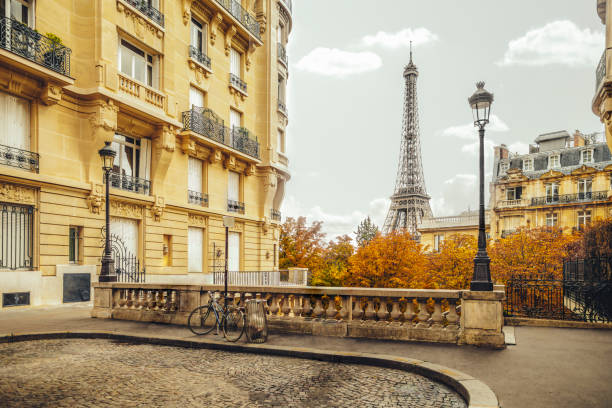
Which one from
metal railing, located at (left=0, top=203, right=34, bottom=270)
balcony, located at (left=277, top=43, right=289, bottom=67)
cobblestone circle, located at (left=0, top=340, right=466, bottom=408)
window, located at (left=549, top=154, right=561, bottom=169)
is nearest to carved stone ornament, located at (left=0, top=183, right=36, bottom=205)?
metal railing, located at (left=0, top=203, right=34, bottom=270)

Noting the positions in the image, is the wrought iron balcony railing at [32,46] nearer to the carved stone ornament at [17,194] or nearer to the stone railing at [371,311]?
the carved stone ornament at [17,194]

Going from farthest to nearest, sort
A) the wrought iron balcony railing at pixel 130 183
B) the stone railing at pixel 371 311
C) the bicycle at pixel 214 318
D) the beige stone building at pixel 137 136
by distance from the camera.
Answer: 1. the wrought iron balcony railing at pixel 130 183
2. the beige stone building at pixel 137 136
3. the bicycle at pixel 214 318
4. the stone railing at pixel 371 311

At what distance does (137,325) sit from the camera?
11156 millimetres

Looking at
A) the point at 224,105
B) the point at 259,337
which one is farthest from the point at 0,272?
the point at 224,105

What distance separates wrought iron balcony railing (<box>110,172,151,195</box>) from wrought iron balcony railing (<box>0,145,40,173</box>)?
3.34 metres

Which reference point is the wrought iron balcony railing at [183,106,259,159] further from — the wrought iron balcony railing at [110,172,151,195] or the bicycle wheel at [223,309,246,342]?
the bicycle wheel at [223,309,246,342]

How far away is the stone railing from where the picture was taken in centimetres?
834

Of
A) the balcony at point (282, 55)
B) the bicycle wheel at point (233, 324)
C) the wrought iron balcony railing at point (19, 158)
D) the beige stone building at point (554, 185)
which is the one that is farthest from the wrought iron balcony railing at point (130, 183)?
the beige stone building at point (554, 185)

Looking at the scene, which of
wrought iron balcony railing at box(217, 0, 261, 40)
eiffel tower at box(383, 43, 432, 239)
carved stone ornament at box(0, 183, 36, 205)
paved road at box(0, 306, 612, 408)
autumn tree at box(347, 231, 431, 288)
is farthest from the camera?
eiffel tower at box(383, 43, 432, 239)

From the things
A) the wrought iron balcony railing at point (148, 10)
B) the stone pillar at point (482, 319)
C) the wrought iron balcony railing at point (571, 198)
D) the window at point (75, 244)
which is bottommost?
the stone pillar at point (482, 319)

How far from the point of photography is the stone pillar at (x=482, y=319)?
820 cm

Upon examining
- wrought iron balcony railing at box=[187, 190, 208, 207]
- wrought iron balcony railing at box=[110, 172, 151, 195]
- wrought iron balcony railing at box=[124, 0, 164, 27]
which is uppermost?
wrought iron balcony railing at box=[124, 0, 164, 27]

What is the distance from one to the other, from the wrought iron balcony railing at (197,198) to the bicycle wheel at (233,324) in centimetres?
1334

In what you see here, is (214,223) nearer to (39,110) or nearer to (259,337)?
(39,110)
